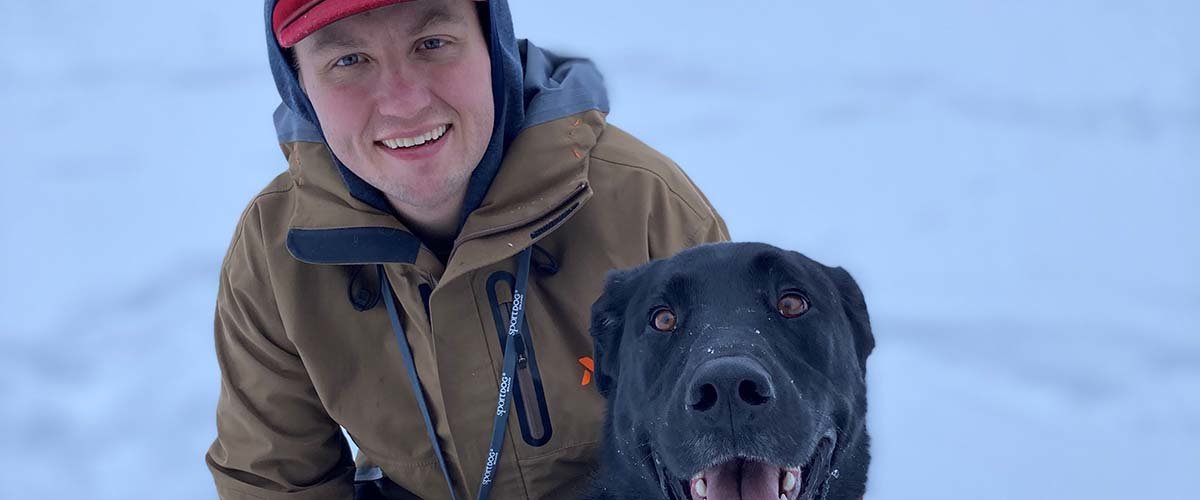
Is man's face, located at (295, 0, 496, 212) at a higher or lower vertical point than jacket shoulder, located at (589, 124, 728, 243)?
higher

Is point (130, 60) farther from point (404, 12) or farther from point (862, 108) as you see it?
point (404, 12)

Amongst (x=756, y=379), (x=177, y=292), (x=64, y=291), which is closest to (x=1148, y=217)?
(x=756, y=379)

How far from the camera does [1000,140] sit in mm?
5734

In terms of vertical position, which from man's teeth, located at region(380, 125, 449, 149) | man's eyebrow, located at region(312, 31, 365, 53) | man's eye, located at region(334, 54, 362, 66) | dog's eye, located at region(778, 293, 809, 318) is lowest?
dog's eye, located at region(778, 293, 809, 318)

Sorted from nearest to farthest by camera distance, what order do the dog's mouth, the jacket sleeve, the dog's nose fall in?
1. the dog's nose
2. the dog's mouth
3. the jacket sleeve

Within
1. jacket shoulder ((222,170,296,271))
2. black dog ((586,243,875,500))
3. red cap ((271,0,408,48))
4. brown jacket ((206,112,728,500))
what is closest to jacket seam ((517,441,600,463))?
brown jacket ((206,112,728,500))

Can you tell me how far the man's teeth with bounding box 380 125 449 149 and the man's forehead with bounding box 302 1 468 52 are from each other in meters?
0.25

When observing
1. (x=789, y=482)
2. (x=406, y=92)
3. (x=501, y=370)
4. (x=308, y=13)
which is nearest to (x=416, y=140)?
(x=406, y=92)

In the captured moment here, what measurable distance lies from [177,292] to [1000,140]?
4016 millimetres

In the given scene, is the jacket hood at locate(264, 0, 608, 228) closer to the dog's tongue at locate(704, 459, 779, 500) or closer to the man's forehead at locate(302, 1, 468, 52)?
the man's forehead at locate(302, 1, 468, 52)

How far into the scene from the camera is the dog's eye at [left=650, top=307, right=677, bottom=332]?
2514mm

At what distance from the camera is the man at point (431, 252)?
2.86 meters

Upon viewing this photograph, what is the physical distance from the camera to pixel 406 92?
9.27 ft

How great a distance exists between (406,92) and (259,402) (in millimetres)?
1063
